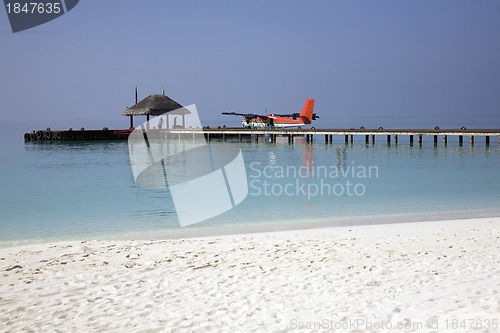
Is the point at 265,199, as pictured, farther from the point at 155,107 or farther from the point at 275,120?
the point at 275,120

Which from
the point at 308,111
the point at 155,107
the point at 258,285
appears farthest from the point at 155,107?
the point at 258,285

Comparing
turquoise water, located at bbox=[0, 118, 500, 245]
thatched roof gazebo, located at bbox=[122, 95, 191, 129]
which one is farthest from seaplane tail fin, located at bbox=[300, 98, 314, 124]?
turquoise water, located at bbox=[0, 118, 500, 245]

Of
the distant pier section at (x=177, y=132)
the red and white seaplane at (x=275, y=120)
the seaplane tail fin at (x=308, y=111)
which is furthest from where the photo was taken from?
the seaplane tail fin at (x=308, y=111)

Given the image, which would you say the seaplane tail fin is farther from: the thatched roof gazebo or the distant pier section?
the thatched roof gazebo

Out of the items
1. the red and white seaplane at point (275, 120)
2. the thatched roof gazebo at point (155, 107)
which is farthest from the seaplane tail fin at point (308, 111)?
the thatched roof gazebo at point (155, 107)

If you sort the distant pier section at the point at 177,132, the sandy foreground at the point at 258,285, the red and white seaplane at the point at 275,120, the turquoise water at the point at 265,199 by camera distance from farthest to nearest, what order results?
the red and white seaplane at the point at 275,120 → the distant pier section at the point at 177,132 → the turquoise water at the point at 265,199 → the sandy foreground at the point at 258,285

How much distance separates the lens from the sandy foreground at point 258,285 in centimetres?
428

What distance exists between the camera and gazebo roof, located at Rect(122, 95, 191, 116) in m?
52.1

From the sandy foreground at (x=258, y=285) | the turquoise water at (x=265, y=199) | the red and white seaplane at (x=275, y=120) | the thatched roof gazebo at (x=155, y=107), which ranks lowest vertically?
the turquoise water at (x=265, y=199)

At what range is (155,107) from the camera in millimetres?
52344

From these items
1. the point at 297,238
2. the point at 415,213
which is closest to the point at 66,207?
the point at 297,238

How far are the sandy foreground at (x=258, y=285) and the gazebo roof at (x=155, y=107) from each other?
45246 millimetres

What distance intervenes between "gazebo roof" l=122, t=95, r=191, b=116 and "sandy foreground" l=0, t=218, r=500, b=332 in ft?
148

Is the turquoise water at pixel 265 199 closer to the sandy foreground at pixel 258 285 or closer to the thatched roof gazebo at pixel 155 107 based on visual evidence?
the sandy foreground at pixel 258 285
